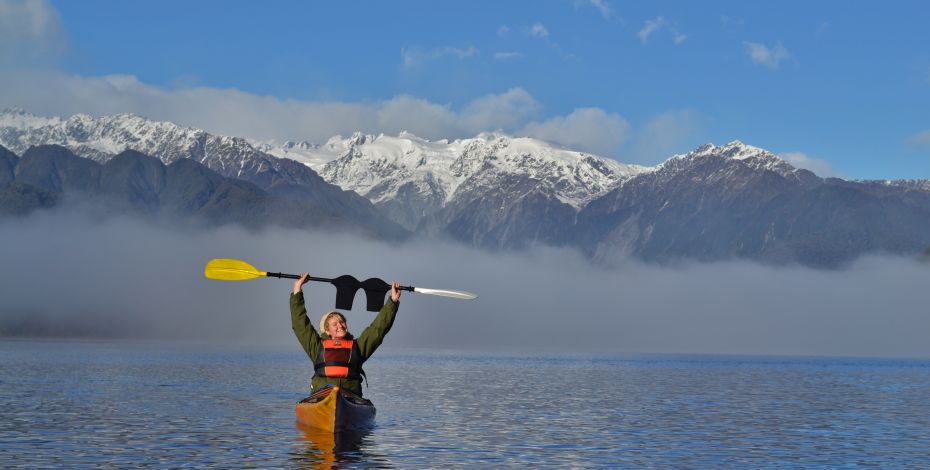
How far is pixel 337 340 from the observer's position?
4716cm

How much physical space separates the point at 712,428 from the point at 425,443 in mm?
17462

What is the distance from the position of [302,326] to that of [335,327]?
4.28 feet

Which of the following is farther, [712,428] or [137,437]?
[712,428]

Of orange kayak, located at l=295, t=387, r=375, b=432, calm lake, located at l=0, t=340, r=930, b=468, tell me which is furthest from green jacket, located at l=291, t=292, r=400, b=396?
calm lake, located at l=0, t=340, r=930, b=468

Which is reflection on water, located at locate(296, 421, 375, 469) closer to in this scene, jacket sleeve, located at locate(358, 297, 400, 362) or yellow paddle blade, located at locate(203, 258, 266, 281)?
jacket sleeve, located at locate(358, 297, 400, 362)

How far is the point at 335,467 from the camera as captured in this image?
4084 cm

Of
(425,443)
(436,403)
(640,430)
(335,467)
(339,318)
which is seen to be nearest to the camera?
(335,467)

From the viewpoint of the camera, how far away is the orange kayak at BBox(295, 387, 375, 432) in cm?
4872

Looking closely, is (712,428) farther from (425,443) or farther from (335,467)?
(335,467)

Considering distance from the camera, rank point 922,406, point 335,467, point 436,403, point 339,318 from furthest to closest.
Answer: point 922,406, point 436,403, point 339,318, point 335,467

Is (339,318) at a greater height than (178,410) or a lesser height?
greater

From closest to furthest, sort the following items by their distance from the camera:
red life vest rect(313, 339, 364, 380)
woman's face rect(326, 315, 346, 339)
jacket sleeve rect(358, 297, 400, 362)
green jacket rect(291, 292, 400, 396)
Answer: jacket sleeve rect(358, 297, 400, 362), green jacket rect(291, 292, 400, 396), woman's face rect(326, 315, 346, 339), red life vest rect(313, 339, 364, 380)

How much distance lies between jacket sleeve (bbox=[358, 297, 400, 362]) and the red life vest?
37cm

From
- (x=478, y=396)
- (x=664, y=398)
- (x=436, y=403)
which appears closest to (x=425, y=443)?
(x=436, y=403)
